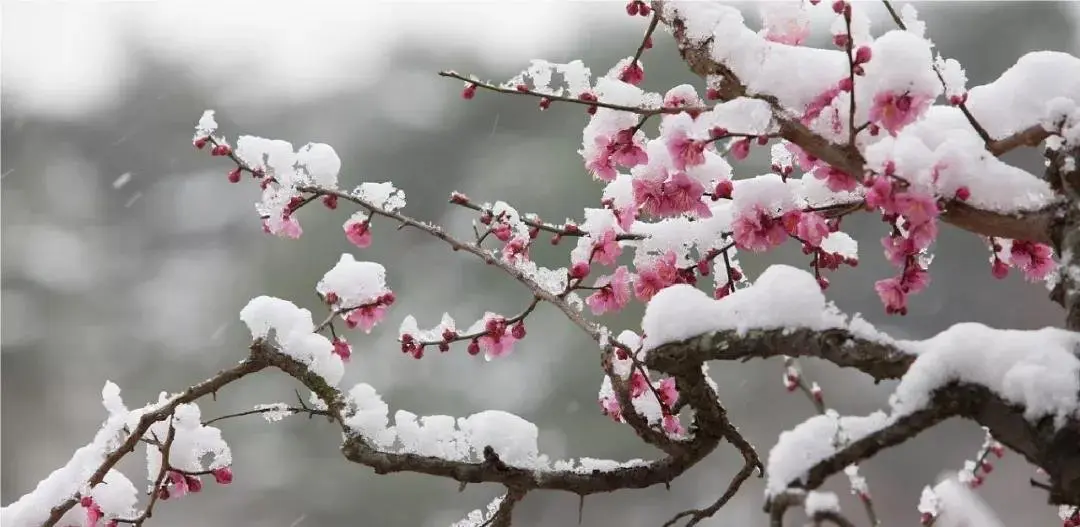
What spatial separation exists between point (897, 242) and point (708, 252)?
0.82 feet

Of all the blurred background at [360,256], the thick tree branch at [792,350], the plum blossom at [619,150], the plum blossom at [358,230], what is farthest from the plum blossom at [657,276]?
the blurred background at [360,256]

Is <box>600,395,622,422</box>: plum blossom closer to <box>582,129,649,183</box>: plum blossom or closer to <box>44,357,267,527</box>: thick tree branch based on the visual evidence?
<box>582,129,649,183</box>: plum blossom

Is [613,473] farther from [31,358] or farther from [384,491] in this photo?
[31,358]

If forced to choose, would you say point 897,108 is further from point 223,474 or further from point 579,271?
point 223,474

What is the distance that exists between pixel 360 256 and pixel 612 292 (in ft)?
26.4

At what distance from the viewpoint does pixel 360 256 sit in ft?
29.8

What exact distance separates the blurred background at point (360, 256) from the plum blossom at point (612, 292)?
237 inches

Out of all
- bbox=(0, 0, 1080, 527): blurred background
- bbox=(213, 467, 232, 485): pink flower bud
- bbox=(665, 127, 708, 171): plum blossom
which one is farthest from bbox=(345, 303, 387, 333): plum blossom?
bbox=(0, 0, 1080, 527): blurred background

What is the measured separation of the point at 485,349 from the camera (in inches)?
51.7

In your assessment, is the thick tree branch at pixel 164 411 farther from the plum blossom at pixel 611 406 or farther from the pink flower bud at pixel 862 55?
the pink flower bud at pixel 862 55

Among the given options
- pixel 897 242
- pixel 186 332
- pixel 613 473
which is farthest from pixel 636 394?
pixel 186 332

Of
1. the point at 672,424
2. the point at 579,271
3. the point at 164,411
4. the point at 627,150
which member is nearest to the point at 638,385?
the point at 672,424

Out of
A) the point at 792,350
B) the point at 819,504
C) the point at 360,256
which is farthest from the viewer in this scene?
the point at 360,256

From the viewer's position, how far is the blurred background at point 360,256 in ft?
26.5
